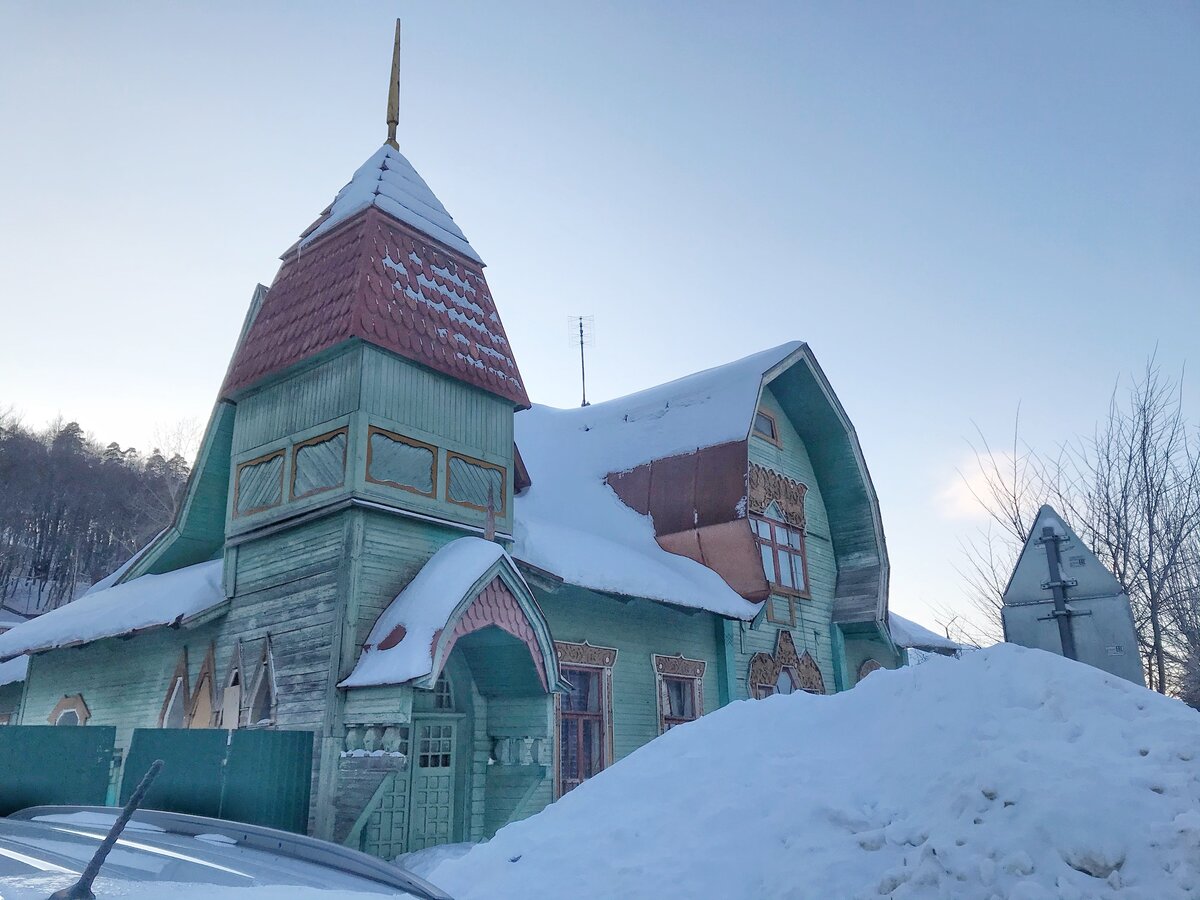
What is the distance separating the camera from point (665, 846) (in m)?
5.26

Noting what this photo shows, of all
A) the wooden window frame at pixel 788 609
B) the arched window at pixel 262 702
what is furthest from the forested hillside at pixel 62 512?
the arched window at pixel 262 702

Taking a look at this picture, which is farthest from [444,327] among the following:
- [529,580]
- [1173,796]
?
[1173,796]

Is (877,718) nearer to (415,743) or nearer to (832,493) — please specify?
(415,743)

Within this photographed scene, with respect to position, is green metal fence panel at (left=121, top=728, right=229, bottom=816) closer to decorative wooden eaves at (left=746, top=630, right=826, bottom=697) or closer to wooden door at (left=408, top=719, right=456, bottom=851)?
wooden door at (left=408, top=719, right=456, bottom=851)

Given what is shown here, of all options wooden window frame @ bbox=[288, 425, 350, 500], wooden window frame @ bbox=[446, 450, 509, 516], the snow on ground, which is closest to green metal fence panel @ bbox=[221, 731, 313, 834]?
wooden window frame @ bbox=[288, 425, 350, 500]

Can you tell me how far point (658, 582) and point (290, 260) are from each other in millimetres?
7674

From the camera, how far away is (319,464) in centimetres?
1127

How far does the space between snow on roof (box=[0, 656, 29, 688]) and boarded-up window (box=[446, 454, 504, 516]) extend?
11.1m

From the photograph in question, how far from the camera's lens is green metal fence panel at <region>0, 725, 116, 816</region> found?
11.0 metres

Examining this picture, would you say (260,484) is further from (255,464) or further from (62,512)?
(62,512)

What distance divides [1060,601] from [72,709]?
52.5ft

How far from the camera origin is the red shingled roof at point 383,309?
11562mm

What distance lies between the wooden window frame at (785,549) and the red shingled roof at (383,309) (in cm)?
594

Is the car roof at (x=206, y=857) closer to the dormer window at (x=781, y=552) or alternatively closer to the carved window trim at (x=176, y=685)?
the carved window trim at (x=176, y=685)
